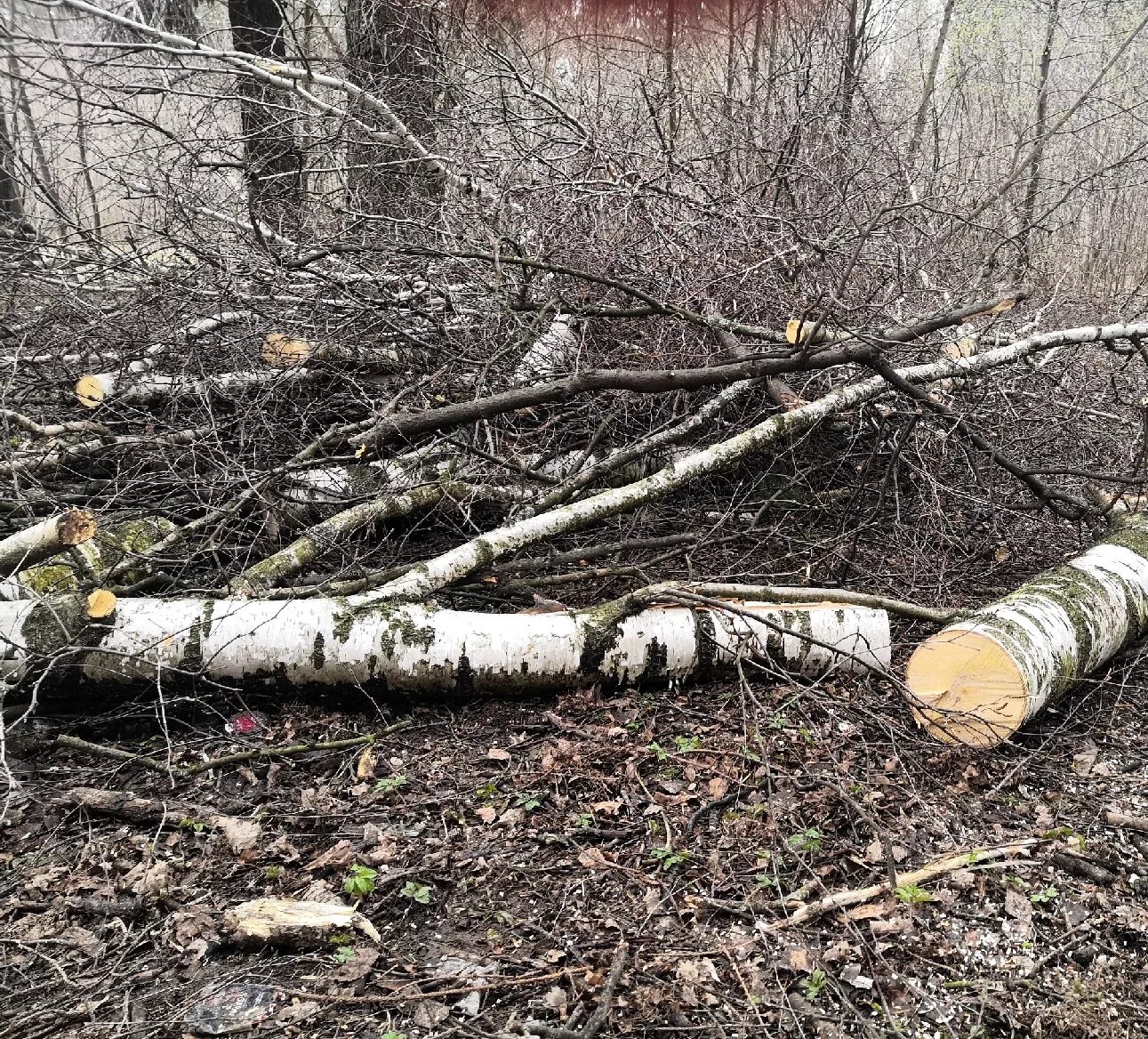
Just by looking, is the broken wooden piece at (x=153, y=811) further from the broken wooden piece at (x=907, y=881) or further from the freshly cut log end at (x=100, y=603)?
the broken wooden piece at (x=907, y=881)

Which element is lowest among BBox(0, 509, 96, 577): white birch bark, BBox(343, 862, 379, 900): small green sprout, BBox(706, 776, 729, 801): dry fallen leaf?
BBox(706, 776, 729, 801): dry fallen leaf

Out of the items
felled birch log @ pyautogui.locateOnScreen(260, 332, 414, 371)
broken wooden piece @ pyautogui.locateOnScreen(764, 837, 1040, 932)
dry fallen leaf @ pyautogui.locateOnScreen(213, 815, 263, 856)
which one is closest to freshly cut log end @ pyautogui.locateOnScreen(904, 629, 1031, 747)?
broken wooden piece @ pyautogui.locateOnScreen(764, 837, 1040, 932)

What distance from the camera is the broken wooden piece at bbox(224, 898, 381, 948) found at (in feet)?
7.32

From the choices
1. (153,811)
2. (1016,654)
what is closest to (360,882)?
(153,811)

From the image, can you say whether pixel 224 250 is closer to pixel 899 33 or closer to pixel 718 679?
pixel 718 679

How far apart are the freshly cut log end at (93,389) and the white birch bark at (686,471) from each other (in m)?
2.19

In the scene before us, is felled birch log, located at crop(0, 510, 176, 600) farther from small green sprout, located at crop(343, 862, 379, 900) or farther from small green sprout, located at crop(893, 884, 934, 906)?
small green sprout, located at crop(893, 884, 934, 906)

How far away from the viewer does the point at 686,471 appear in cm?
418

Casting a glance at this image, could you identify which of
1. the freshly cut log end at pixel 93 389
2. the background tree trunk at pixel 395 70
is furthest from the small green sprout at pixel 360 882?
the background tree trunk at pixel 395 70

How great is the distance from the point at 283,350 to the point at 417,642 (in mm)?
2249

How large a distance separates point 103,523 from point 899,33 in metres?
8.95

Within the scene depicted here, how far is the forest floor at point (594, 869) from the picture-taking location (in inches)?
80.0

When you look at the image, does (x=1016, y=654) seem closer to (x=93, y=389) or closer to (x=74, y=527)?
(x=74, y=527)

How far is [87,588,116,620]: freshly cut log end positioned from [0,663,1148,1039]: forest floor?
40 cm
